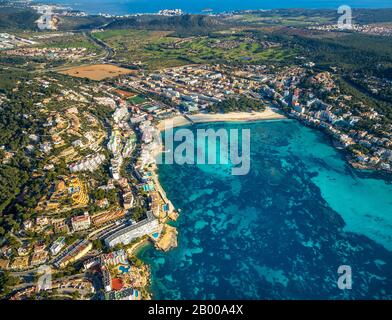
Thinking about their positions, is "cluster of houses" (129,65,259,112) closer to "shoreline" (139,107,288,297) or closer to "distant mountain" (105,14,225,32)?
"shoreline" (139,107,288,297)

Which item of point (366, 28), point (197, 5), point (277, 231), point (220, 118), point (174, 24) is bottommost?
point (277, 231)

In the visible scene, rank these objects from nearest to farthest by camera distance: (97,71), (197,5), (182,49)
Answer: (97,71) < (182,49) < (197,5)

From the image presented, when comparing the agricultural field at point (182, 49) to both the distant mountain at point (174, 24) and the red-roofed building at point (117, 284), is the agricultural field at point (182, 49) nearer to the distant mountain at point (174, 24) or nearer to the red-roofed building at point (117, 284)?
the distant mountain at point (174, 24)

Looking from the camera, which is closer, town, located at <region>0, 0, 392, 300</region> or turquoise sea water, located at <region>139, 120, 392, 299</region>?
turquoise sea water, located at <region>139, 120, 392, 299</region>

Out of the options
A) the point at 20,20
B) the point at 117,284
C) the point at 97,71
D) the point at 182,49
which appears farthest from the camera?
the point at 20,20

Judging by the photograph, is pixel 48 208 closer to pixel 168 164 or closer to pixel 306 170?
pixel 168 164

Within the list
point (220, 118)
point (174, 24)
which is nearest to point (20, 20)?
point (174, 24)

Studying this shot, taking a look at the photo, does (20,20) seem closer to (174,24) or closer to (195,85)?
(174,24)

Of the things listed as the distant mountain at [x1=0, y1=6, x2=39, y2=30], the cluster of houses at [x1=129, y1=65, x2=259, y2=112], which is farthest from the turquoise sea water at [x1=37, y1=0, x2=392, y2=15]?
the cluster of houses at [x1=129, y1=65, x2=259, y2=112]
